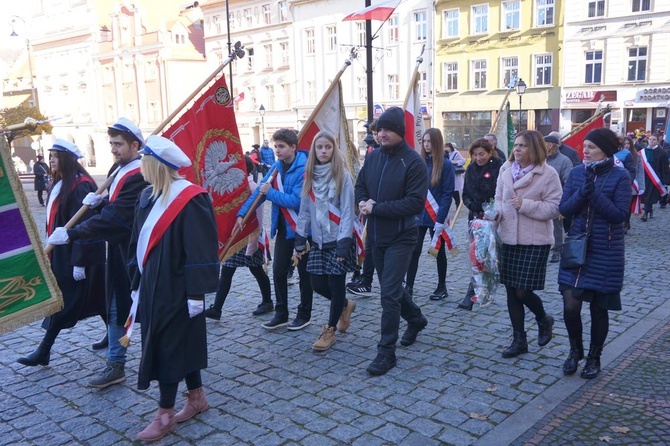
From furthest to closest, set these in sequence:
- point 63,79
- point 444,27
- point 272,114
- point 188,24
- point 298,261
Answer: point 63,79 < point 188,24 < point 272,114 < point 444,27 < point 298,261

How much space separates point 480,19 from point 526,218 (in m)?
33.5

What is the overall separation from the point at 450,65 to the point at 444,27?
2.33m

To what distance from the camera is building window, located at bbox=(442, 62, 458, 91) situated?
37062 mm

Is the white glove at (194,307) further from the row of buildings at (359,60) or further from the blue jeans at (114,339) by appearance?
the row of buildings at (359,60)

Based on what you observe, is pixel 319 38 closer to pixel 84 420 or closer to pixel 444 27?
pixel 444 27

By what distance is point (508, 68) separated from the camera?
114 feet

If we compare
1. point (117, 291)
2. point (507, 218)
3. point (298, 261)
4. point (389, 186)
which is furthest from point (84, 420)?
point (507, 218)

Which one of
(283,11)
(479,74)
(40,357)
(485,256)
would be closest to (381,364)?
(485,256)

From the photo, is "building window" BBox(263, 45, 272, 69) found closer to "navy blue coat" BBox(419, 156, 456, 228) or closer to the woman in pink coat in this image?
"navy blue coat" BBox(419, 156, 456, 228)

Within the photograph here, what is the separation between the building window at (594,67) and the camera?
104ft

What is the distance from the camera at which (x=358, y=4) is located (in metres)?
40.3

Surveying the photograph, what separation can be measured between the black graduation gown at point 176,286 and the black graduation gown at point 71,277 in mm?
1447

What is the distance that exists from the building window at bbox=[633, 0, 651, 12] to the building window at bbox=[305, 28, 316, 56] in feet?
69.1

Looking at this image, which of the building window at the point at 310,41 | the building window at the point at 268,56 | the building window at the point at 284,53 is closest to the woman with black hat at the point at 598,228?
the building window at the point at 310,41
